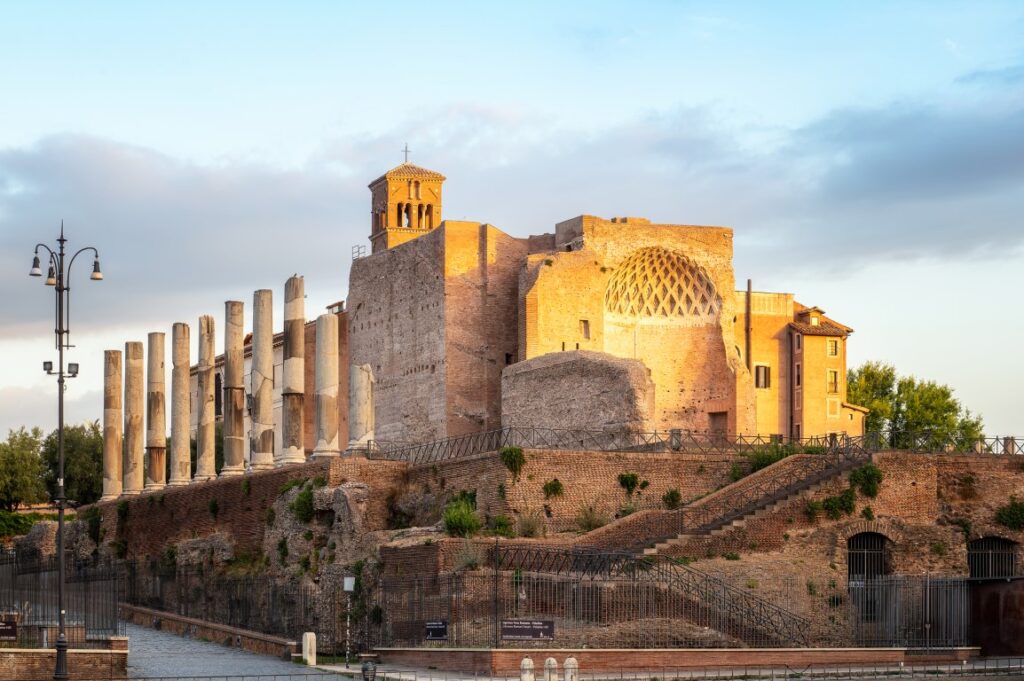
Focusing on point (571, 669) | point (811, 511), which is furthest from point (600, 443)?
point (571, 669)

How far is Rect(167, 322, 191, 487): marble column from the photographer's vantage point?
64562mm

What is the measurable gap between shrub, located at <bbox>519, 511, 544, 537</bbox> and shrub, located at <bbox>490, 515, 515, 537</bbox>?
235mm

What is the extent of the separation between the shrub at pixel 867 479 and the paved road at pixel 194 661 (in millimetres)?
13783

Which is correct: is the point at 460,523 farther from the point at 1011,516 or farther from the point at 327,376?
the point at 1011,516

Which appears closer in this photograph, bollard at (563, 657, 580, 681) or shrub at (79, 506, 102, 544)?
bollard at (563, 657, 580, 681)

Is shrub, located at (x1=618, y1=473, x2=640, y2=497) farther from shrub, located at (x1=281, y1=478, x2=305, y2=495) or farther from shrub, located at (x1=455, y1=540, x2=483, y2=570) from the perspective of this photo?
shrub, located at (x1=281, y1=478, x2=305, y2=495)

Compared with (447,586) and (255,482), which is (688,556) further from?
(255,482)

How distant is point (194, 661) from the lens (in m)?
42.7

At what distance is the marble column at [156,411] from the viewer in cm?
6644

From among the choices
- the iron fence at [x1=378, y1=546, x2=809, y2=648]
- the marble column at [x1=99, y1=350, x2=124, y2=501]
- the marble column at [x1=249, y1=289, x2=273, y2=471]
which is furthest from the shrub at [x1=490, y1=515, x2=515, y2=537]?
the marble column at [x1=99, y1=350, x2=124, y2=501]

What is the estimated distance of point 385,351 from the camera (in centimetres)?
6581

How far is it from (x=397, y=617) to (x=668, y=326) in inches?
889

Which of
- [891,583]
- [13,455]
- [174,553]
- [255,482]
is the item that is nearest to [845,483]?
[891,583]

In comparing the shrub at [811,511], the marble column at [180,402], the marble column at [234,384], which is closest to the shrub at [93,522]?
the marble column at [180,402]
